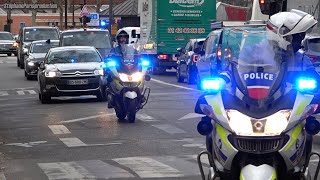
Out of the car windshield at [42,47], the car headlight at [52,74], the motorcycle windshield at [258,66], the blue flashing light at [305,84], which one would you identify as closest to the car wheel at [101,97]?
the car headlight at [52,74]

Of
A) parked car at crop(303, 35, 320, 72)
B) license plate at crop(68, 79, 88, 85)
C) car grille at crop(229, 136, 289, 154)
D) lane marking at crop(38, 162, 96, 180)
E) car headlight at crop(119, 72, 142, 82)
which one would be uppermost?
car grille at crop(229, 136, 289, 154)

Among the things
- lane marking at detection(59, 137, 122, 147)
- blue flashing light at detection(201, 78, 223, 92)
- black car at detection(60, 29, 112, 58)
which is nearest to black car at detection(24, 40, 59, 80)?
black car at detection(60, 29, 112, 58)

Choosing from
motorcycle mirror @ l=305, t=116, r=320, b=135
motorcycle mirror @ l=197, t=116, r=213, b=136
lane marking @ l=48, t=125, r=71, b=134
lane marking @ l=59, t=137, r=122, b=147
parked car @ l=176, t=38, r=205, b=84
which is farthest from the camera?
parked car @ l=176, t=38, r=205, b=84

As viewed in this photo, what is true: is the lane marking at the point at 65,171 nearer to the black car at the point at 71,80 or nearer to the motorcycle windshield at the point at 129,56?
the motorcycle windshield at the point at 129,56

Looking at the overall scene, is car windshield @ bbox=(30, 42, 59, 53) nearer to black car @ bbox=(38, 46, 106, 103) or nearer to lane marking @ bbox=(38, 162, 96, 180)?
black car @ bbox=(38, 46, 106, 103)

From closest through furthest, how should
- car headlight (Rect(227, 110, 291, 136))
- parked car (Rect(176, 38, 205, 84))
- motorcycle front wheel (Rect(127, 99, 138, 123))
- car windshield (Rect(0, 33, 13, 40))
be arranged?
car headlight (Rect(227, 110, 291, 136))
motorcycle front wheel (Rect(127, 99, 138, 123))
parked car (Rect(176, 38, 205, 84))
car windshield (Rect(0, 33, 13, 40))

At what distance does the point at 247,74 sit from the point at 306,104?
572 mm

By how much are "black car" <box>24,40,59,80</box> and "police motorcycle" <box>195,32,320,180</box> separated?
26153 millimetres

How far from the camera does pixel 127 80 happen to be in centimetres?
1639

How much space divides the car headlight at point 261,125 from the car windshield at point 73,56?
16356 millimetres

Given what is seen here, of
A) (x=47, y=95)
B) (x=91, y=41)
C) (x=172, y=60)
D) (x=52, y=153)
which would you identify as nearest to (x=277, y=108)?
(x=52, y=153)

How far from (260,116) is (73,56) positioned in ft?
54.6

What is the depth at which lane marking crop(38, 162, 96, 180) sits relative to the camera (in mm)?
10242

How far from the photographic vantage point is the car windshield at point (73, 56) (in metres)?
23.0
